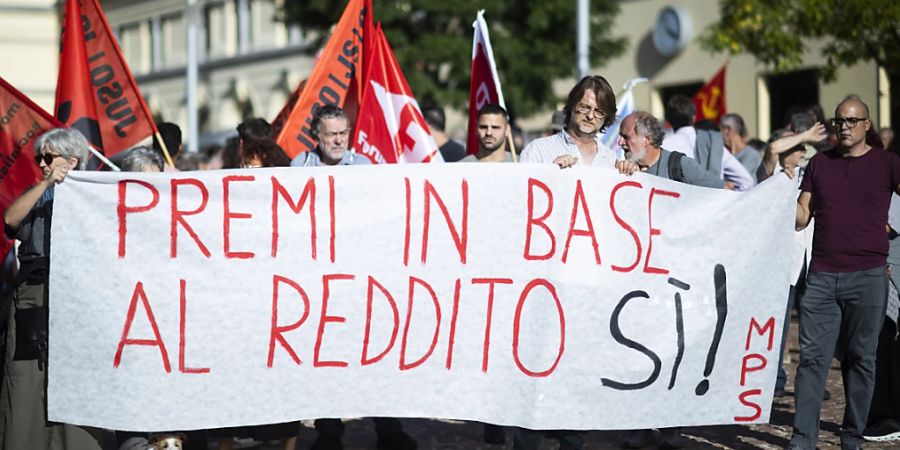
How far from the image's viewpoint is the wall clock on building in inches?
942

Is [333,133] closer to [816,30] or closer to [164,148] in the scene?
[164,148]

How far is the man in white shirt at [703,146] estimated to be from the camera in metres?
9.04

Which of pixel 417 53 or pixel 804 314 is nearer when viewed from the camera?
pixel 804 314

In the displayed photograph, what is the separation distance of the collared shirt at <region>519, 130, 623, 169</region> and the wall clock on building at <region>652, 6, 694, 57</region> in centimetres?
1795

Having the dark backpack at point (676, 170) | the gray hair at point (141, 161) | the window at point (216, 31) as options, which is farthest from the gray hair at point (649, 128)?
the window at point (216, 31)

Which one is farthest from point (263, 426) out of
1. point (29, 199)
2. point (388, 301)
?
point (29, 199)

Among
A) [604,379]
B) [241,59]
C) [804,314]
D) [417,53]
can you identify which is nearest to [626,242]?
[604,379]

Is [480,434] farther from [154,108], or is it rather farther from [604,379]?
[154,108]

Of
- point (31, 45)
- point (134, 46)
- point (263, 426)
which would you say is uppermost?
point (31, 45)

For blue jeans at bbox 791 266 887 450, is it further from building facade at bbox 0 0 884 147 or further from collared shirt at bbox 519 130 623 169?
building facade at bbox 0 0 884 147

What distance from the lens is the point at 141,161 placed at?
21.4 feet

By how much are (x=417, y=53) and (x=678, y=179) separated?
15.0 meters

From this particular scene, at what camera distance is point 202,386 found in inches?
236

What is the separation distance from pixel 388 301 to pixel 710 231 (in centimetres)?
152
